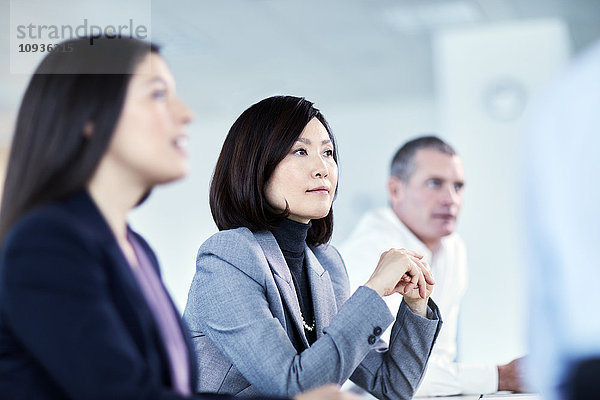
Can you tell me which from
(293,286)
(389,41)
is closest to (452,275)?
(293,286)

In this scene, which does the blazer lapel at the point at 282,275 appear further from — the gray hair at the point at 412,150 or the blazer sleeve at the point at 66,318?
the gray hair at the point at 412,150

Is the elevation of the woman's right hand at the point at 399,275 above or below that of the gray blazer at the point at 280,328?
above

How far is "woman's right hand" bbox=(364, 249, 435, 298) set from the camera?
155 centimetres

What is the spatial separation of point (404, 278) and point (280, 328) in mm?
360

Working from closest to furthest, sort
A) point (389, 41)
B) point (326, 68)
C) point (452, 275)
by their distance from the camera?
point (452, 275) → point (389, 41) → point (326, 68)

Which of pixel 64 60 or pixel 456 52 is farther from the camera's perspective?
pixel 456 52

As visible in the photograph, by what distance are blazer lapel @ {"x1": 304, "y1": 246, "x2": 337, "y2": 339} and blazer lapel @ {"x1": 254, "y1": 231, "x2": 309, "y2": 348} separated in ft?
0.25

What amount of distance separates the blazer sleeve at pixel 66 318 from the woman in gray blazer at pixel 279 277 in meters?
0.52

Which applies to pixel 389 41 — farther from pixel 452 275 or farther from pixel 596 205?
pixel 596 205

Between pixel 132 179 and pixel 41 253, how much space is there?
0.19m

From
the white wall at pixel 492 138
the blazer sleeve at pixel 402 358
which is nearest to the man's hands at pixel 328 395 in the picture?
the blazer sleeve at pixel 402 358

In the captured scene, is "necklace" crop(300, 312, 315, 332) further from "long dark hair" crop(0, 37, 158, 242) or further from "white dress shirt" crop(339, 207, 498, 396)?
"long dark hair" crop(0, 37, 158, 242)

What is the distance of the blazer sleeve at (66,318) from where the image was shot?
0.94 metres

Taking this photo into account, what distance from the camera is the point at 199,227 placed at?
9953mm
